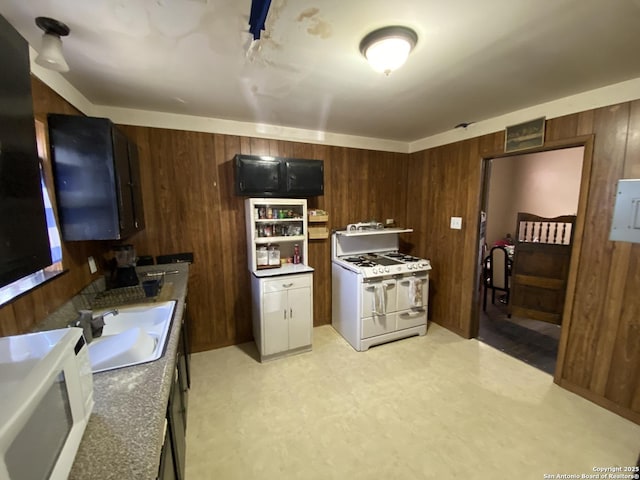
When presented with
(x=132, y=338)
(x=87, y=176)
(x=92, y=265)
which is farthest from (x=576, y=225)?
(x=92, y=265)

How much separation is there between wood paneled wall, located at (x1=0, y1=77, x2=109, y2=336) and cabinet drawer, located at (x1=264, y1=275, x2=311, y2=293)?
1380mm

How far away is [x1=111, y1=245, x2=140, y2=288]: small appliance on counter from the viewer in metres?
2.02

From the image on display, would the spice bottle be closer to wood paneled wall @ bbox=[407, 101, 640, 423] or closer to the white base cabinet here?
the white base cabinet

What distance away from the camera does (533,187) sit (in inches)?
168

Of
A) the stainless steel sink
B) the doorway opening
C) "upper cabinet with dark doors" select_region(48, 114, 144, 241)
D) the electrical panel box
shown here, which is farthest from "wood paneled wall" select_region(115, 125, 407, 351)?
the electrical panel box

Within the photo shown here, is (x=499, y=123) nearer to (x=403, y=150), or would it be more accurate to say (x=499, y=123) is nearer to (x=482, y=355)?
(x=403, y=150)

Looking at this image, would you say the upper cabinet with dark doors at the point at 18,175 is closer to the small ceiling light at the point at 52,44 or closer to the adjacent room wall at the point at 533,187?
the small ceiling light at the point at 52,44

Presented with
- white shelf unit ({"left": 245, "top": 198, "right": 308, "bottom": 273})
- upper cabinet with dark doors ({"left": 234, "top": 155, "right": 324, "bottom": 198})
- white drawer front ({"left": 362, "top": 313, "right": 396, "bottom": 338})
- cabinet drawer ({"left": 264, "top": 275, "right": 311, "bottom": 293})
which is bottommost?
white drawer front ({"left": 362, "top": 313, "right": 396, "bottom": 338})

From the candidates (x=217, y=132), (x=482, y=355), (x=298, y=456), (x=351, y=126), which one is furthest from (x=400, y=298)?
(x=217, y=132)

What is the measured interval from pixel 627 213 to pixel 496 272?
2.47 m

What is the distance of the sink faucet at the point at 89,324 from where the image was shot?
4.22 ft

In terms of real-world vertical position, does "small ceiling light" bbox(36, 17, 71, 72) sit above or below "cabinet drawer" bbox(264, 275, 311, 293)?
above

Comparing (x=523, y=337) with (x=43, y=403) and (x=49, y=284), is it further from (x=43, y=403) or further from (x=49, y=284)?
(x=49, y=284)

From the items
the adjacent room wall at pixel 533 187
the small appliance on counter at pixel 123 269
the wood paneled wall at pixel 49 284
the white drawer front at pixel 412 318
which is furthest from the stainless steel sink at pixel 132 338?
the adjacent room wall at pixel 533 187
